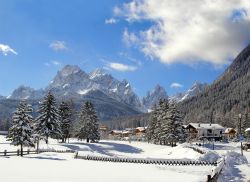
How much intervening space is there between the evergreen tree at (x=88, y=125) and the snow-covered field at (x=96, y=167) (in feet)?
17.8

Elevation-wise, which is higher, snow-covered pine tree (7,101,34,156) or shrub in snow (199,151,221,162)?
snow-covered pine tree (7,101,34,156)

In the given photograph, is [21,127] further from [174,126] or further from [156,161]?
[174,126]

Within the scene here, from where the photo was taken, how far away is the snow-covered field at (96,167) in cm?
A: 3391

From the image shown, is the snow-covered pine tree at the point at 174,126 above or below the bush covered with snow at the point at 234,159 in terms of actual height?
above

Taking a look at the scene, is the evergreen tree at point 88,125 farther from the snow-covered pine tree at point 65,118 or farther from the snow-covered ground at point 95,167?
the snow-covered ground at point 95,167

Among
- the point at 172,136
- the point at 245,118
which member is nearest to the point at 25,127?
the point at 172,136

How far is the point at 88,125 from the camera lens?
107312 millimetres

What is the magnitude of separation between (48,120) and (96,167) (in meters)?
47.2

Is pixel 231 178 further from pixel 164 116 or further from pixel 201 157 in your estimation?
pixel 164 116

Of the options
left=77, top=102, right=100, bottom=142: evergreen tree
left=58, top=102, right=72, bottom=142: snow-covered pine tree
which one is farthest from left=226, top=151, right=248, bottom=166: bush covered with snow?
left=58, top=102, right=72, bottom=142: snow-covered pine tree

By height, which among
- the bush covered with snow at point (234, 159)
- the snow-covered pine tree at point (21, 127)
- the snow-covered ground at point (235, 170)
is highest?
the snow-covered pine tree at point (21, 127)

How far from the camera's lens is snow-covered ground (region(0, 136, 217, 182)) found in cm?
3391

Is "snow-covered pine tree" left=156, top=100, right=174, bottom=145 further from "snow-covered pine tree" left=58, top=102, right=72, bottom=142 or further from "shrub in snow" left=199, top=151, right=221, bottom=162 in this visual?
"shrub in snow" left=199, top=151, right=221, bottom=162

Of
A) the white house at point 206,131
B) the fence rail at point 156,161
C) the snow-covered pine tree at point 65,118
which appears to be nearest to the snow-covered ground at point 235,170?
the fence rail at point 156,161
